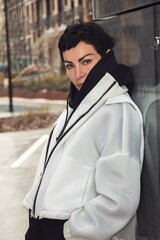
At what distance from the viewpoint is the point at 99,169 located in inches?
81.3

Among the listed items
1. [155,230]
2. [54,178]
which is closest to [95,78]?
[54,178]

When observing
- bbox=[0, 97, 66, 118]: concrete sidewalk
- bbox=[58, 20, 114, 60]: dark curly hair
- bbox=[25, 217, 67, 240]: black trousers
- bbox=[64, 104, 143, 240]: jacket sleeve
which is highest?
bbox=[58, 20, 114, 60]: dark curly hair

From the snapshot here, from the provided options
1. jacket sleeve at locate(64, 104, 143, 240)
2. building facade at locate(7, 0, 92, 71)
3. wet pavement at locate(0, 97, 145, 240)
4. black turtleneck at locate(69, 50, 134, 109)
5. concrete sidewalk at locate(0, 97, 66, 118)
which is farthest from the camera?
building facade at locate(7, 0, 92, 71)

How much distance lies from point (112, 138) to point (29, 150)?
7.96 m

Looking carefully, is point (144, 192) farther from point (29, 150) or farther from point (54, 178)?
point (29, 150)

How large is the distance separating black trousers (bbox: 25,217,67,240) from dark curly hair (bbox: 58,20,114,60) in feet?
2.41

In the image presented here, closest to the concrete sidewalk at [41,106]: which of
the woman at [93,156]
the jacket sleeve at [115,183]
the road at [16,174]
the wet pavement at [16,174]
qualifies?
the wet pavement at [16,174]

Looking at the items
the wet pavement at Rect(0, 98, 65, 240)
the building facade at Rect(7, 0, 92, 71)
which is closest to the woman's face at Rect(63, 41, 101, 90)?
the wet pavement at Rect(0, 98, 65, 240)

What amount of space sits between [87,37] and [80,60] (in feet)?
0.33

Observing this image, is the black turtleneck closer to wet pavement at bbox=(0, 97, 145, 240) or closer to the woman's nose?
the woman's nose

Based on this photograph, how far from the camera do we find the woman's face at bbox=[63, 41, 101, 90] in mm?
2205

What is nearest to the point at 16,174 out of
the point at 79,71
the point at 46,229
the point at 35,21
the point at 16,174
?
the point at 16,174

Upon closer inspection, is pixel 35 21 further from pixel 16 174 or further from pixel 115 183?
pixel 115 183

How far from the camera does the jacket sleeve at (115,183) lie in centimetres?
203
